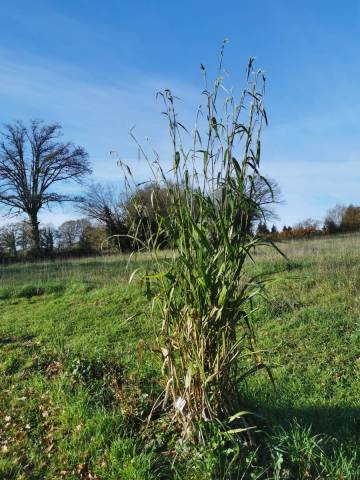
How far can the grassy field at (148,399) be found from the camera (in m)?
2.48

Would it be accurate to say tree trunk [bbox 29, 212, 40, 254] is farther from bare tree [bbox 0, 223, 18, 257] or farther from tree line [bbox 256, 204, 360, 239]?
tree line [bbox 256, 204, 360, 239]

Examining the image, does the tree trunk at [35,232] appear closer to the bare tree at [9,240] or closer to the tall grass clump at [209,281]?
the bare tree at [9,240]

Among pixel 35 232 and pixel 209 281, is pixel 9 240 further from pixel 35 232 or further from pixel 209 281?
pixel 209 281

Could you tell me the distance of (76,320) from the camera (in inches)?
297

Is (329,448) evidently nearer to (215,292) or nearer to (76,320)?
(215,292)

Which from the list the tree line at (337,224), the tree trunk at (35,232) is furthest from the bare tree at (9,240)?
the tree line at (337,224)

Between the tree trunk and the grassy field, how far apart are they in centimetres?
2504

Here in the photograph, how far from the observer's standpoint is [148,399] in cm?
331

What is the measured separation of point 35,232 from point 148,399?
31219 millimetres

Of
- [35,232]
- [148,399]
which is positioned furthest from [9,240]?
[148,399]

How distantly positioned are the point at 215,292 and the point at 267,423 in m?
1.00

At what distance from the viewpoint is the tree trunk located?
104 ft

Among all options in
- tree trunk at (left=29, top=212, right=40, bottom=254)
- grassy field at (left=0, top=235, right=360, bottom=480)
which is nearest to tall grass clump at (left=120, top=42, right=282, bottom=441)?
grassy field at (left=0, top=235, right=360, bottom=480)

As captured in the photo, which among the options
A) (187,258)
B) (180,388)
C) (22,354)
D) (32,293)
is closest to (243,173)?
(187,258)
